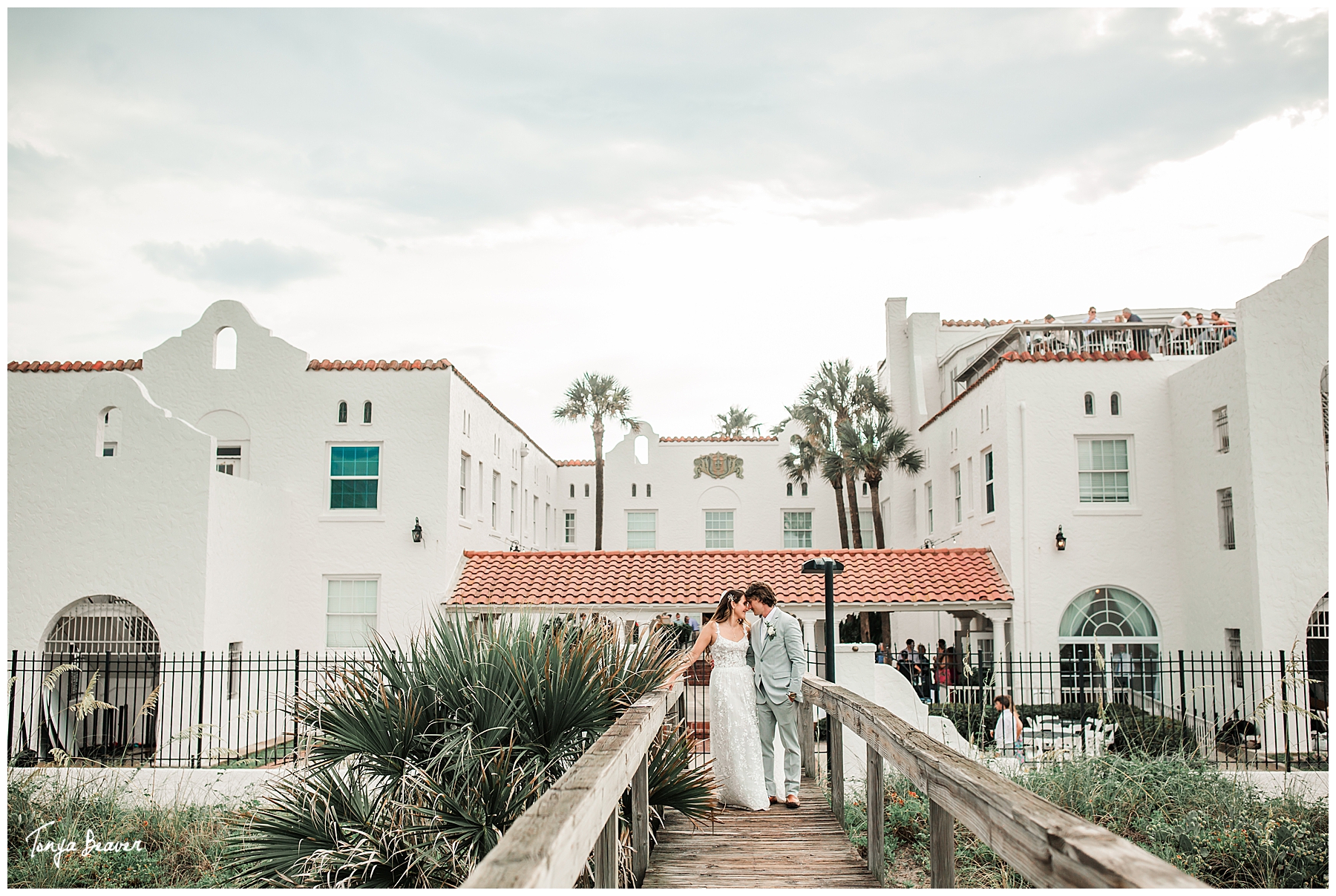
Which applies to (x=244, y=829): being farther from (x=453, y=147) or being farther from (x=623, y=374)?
(x=623, y=374)

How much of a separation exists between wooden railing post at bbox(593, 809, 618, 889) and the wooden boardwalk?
1.77 meters

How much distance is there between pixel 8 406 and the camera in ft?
60.8

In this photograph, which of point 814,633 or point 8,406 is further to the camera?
point 814,633

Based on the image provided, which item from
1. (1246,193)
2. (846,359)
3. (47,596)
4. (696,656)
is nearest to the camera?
(696,656)

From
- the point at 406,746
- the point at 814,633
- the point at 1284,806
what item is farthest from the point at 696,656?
the point at 814,633

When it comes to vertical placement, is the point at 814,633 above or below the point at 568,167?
below

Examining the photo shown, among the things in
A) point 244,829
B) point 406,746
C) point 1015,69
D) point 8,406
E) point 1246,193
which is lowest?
point 244,829

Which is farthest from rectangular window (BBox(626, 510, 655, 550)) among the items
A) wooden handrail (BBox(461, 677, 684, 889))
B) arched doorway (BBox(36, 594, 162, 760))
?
wooden handrail (BBox(461, 677, 684, 889))

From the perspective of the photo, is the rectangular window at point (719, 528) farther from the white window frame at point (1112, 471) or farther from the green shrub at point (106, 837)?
the green shrub at point (106, 837)

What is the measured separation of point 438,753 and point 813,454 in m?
29.0

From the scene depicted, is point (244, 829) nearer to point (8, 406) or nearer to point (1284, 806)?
point (1284, 806)

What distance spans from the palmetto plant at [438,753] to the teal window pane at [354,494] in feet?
48.2

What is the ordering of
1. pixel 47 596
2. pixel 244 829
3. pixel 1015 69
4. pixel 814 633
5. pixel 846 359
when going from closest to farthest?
pixel 244 829
pixel 1015 69
pixel 47 596
pixel 814 633
pixel 846 359

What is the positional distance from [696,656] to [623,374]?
34.1 m
